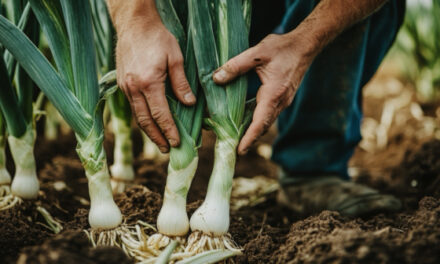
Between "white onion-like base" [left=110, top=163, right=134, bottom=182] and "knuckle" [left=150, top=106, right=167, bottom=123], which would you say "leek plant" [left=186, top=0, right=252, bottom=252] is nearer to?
"knuckle" [left=150, top=106, right=167, bottom=123]

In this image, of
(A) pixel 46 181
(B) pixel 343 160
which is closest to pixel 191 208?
(A) pixel 46 181

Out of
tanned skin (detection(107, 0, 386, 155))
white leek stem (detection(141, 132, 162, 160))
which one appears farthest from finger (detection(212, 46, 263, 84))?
white leek stem (detection(141, 132, 162, 160))

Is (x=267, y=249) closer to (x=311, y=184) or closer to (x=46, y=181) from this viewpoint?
(x=311, y=184)

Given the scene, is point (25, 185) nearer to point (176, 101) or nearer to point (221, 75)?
point (176, 101)

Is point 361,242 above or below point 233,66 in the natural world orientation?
below

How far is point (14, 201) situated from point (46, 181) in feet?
1.64

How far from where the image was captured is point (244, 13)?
49.7 inches

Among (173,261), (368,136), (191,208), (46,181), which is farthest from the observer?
(368,136)

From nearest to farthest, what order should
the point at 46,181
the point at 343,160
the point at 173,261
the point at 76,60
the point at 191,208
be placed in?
the point at 173,261 < the point at 76,60 < the point at 191,208 < the point at 46,181 < the point at 343,160

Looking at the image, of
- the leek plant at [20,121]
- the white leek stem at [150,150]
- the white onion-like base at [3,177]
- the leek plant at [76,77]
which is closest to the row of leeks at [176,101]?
the leek plant at [76,77]

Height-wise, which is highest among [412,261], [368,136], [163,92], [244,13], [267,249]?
[244,13]

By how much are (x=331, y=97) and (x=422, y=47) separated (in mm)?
2231

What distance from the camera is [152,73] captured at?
1.12 metres

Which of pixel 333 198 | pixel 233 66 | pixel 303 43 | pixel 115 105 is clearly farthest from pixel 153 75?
pixel 333 198
